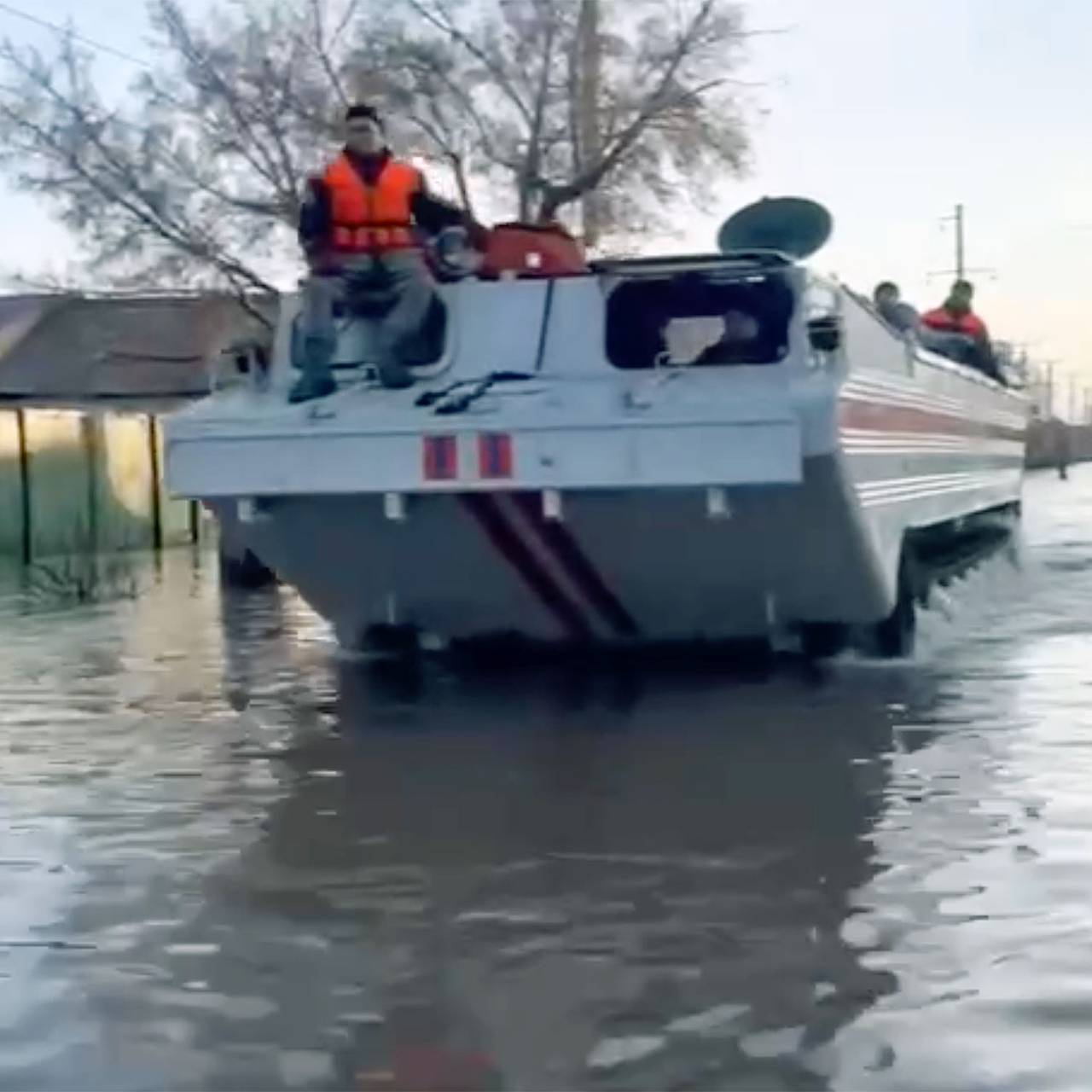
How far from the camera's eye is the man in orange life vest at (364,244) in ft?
37.4

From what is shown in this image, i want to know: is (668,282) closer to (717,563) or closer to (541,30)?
(717,563)

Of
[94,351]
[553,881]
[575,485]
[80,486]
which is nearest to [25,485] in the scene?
[80,486]

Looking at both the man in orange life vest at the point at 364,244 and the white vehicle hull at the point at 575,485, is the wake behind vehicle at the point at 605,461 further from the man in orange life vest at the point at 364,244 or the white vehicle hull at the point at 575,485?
the man in orange life vest at the point at 364,244

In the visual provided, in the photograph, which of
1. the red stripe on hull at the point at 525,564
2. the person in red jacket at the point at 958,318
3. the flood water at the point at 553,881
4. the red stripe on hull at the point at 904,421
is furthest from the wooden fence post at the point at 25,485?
the red stripe on hull at the point at 525,564

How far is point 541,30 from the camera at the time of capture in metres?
29.7

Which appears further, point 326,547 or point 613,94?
point 613,94

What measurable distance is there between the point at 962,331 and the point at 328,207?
382 inches

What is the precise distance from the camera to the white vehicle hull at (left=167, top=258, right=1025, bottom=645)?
10.3 m

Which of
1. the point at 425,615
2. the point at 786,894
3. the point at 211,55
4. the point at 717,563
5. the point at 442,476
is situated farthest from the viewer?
the point at 211,55

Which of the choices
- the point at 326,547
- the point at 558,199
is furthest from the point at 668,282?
the point at 558,199

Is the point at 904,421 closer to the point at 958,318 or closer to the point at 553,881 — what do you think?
the point at 553,881

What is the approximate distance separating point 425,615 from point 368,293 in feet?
5.55

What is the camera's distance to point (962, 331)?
65.7ft

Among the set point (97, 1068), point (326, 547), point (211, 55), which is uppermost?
point (211, 55)
